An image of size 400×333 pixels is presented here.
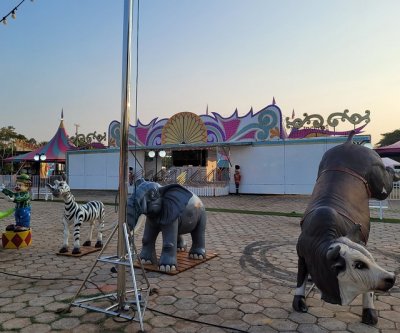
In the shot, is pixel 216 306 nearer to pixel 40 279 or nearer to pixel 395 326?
pixel 395 326

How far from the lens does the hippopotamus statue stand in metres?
2.61

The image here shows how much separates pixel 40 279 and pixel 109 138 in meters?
20.6

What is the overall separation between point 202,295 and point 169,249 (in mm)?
1091

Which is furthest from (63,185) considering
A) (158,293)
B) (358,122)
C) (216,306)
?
(358,122)

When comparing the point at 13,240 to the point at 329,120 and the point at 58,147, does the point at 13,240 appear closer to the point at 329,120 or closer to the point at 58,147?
the point at 329,120

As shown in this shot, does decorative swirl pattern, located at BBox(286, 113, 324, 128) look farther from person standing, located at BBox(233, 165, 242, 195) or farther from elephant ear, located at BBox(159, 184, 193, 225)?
elephant ear, located at BBox(159, 184, 193, 225)

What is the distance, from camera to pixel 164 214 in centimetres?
512

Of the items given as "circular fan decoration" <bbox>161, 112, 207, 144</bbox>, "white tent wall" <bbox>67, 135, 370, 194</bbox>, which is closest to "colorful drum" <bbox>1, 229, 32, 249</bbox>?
"white tent wall" <bbox>67, 135, 370, 194</bbox>

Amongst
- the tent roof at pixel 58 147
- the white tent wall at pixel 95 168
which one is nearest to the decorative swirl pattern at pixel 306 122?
the white tent wall at pixel 95 168

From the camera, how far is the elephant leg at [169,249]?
16.3 ft

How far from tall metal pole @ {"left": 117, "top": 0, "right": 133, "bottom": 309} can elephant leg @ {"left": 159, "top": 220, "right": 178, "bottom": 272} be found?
142cm

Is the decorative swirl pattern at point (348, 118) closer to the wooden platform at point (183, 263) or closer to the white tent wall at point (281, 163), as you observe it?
the white tent wall at point (281, 163)

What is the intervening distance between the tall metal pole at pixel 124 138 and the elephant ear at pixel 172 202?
157 cm

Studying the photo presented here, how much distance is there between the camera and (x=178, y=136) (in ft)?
68.1
